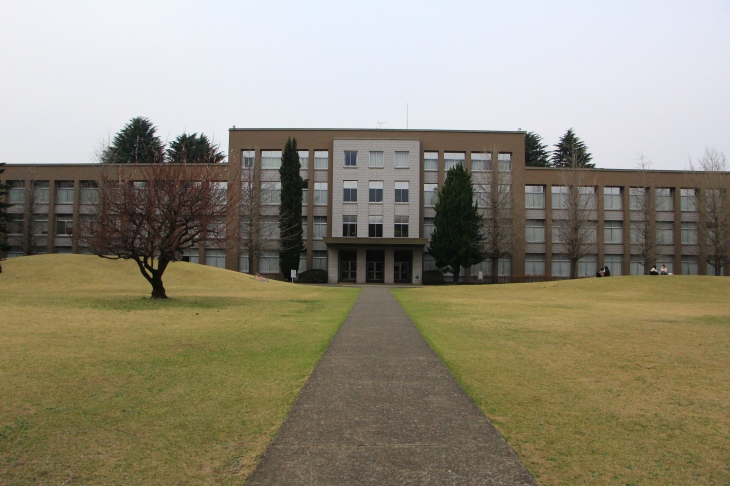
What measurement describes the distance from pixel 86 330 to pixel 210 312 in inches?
227

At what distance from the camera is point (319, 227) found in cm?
5662

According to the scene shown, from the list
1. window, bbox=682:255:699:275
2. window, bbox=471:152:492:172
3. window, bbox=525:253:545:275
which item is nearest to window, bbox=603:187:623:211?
window, bbox=525:253:545:275

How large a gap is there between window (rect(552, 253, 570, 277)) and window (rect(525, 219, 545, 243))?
246 cm

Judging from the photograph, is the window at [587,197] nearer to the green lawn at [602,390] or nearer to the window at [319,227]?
the window at [319,227]

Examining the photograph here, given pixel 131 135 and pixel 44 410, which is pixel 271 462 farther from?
pixel 131 135

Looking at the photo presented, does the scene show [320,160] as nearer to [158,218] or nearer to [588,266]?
[588,266]

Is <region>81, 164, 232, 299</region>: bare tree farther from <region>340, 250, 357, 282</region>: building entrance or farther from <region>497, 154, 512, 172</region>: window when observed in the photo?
<region>497, 154, 512, 172</region>: window

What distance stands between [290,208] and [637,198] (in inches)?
1447

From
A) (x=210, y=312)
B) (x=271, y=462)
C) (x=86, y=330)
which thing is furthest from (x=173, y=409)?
(x=210, y=312)

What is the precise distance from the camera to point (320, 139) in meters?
56.9

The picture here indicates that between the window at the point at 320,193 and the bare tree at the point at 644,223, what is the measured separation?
110ft

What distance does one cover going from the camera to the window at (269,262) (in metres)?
55.7

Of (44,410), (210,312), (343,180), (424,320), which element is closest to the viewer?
(44,410)

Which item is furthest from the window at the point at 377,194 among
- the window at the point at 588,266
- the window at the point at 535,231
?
the window at the point at 588,266
